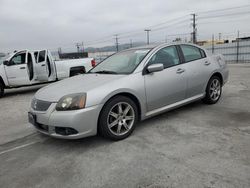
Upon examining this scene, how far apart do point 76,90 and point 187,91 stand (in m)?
2.27

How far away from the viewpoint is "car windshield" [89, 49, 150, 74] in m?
3.93

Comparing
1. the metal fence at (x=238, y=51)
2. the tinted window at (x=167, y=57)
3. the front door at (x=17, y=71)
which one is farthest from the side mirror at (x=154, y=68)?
the metal fence at (x=238, y=51)

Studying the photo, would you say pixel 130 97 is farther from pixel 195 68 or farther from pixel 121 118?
pixel 195 68

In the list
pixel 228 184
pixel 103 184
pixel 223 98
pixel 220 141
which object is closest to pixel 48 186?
pixel 103 184

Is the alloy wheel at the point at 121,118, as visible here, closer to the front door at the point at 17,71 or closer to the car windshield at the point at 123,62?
the car windshield at the point at 123,62

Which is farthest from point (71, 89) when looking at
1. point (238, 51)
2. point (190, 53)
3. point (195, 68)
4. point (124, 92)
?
point (238, 51)

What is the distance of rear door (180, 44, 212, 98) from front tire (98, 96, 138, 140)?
1.50 metres

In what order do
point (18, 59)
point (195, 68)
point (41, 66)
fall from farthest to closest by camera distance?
point (41, 66) < point (18, 59) < point (195, 68)

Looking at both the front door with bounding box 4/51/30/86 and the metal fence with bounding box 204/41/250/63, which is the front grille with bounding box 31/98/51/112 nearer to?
the front door with bounding box 4/51/30/86

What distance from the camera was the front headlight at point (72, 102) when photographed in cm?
310

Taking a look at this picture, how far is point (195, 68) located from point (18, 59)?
23.1 feet

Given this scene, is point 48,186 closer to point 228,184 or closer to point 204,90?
point 228,184

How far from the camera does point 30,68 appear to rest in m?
8.80

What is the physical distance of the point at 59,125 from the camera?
311 cm
